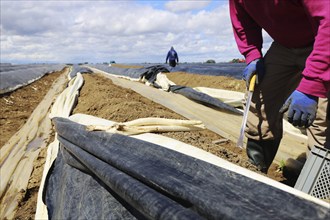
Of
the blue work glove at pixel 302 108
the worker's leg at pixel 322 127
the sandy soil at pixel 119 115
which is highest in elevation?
the blue work glove at pixel 302 108

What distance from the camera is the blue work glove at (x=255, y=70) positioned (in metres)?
2.50

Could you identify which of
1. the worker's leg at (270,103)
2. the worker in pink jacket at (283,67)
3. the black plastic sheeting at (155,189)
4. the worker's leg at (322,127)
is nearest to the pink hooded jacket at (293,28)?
the worker in pink jacket at (283,67)

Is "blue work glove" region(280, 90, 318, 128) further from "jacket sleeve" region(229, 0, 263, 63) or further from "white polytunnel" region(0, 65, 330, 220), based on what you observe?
"jacket sleeve" region(229, 0, 263, 63)

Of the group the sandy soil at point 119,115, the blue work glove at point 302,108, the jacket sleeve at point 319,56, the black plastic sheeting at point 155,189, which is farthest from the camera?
the sandy soil at point 119,115

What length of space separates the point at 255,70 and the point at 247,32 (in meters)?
0.30

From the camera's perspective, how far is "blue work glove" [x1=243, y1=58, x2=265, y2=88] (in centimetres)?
250

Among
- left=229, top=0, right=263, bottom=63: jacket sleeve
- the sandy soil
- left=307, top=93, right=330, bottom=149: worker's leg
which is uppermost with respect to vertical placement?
Result: left=229, top=0, right=263, bottom=63: jacket sleeve

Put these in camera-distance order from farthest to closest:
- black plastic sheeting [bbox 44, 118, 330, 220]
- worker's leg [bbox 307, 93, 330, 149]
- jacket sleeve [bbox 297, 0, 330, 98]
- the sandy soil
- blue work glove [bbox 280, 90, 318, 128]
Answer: the sandy soil, worker's leg [bbox 307, 93, 330, 149], blue work glove [bbox 280, 90, 318, 128], jacket sleeve [bbox 297, 0, 330, 98], black plastic sheeting [bbox 44, 118, 330, 220]

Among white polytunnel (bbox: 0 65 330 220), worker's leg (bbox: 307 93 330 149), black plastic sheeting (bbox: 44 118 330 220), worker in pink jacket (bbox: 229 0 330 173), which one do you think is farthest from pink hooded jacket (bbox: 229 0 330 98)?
black plastic sheeting (bbox: 44 118 330 220)

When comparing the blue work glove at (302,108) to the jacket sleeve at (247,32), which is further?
the jacket sleeve at (247,32)

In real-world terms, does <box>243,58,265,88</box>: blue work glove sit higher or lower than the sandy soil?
higher

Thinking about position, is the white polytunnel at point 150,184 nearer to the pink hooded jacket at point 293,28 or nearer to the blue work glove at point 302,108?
the blue work glove at point 302,108

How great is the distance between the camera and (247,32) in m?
2.56

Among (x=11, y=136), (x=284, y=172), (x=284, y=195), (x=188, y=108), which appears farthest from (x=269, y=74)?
(x=11, y=136)
